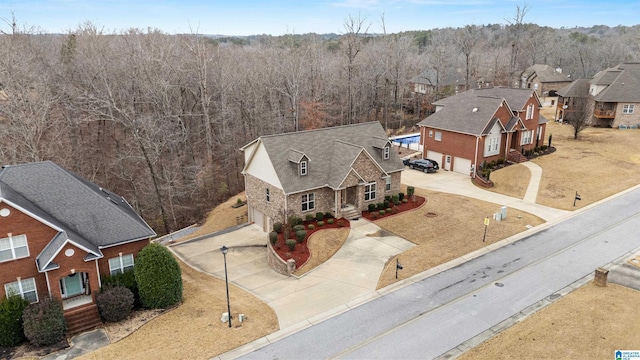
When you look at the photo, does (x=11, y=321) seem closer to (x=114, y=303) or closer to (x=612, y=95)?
(x=114, y=303)

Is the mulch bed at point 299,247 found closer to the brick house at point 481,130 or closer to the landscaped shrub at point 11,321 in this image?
the landscaped shrub at point 11,321

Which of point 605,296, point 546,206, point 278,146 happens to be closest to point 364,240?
point 278,146

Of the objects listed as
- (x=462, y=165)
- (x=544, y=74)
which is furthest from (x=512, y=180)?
(x=544, y=74)

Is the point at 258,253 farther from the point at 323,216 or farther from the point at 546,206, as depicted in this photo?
the point at 546,206

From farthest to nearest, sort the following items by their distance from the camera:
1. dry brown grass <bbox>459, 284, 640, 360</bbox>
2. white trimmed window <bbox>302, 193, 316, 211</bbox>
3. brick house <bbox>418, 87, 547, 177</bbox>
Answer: brick house <bbox>418, 87, 547, 177</bbox>, white trimmed window <bbox>302, 193, 316, 211</bbox>, dry brown grass <bbox>459, 284, 640, 360</bbox>

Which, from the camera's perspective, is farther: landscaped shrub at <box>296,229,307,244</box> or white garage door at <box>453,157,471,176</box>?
white garage door at <box>453,157,471,176</box>

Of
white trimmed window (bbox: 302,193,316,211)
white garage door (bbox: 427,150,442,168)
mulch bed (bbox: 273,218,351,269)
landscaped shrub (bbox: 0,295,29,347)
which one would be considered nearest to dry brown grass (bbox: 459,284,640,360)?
mulch bed (bbox: 273,218,351,269)

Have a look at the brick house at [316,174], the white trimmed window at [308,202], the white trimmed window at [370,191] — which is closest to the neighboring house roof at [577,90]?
the brick house at [316,174]

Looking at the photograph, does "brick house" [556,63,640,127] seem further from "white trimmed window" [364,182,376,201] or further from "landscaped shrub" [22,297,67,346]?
"landscaped shrub" [22,297,67,346]
